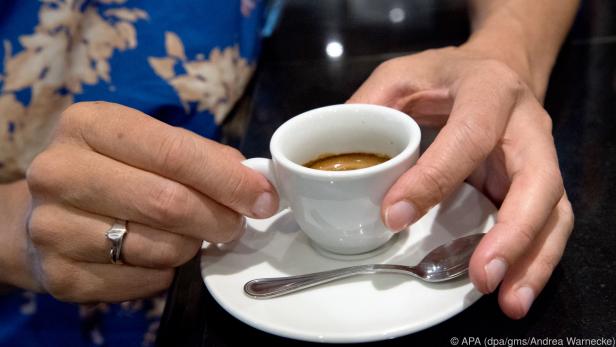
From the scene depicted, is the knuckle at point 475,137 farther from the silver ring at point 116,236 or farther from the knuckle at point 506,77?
the silver ring at point 116,236

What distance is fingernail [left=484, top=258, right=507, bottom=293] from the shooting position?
540 mm

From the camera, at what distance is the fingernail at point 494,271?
540 millimetres

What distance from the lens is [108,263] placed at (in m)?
0.66

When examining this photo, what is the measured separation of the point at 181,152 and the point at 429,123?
388 millimetres

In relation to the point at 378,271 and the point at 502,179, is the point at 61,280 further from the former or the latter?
the point at 502,179

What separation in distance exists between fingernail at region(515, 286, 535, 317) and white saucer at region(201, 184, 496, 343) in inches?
1.6

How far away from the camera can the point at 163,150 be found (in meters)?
0.60

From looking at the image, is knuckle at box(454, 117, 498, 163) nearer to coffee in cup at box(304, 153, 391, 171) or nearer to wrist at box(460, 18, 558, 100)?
coffee in cup at box(304, 153, 391, 171)

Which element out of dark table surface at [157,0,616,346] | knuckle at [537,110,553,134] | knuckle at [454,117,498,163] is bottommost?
dark table surface at [157,0,616,346]

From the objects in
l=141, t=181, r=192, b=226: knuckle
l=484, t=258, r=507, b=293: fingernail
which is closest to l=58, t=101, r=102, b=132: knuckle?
l=141, t=181, r=192, b=226: knuckle

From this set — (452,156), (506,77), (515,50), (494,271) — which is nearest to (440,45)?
(515,50)

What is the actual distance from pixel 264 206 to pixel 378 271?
5.6 inches

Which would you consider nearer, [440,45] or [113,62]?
[113,62]

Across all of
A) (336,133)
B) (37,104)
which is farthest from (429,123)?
(37,104)
